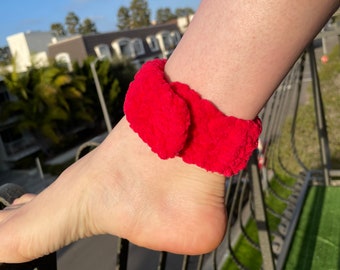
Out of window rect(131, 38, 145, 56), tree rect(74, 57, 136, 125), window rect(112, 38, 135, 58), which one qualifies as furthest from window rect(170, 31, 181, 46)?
tree rect(74, 57, 136, 125)

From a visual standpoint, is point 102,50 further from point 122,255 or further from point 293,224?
point 122,255

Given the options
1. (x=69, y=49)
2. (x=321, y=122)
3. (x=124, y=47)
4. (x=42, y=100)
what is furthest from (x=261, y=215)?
(x=124, y=47)

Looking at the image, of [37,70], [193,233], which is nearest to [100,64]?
[37,70]

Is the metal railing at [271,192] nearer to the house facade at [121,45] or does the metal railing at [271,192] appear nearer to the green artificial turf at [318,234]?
the green artificial turf at [318,234]

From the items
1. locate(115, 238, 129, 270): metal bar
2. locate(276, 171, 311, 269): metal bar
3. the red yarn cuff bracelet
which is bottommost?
locate(276, 171, 311, 269): metal bar

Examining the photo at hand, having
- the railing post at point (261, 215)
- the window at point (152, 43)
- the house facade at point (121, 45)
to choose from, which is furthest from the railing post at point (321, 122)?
the window at point (152, 43)

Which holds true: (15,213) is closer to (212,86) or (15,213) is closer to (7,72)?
(212,86)

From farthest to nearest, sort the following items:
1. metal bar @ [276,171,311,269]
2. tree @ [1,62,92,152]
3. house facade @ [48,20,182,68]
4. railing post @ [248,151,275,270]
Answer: house facade @ [48,20,182,68] < tree @ [1,62,92,152] < metal bar @ [276,171,311,269] < railing post @ [248,151,275,270]

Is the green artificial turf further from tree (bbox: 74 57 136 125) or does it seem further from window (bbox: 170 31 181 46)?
window (bbox: 170 31 181 46)

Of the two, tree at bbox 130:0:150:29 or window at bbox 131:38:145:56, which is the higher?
tree at bbox 130:0:150:29
